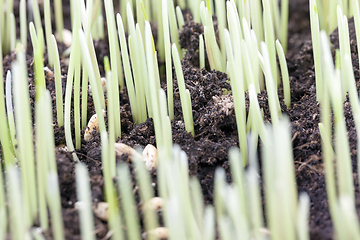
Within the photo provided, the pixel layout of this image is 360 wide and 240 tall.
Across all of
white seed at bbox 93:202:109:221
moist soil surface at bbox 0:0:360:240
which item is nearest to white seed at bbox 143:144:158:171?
moist soil surface at bbox 0:0:360:240

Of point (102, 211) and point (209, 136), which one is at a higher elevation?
point (209, 136)

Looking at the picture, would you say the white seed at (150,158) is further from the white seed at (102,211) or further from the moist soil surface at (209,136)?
the white seed at (102,211)

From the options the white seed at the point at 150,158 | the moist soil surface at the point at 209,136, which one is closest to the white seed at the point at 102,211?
the moist soil surface at the point at 209,136

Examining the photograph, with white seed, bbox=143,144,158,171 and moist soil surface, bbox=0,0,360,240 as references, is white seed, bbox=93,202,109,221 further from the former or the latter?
white seed, bbox=143,144,158,171

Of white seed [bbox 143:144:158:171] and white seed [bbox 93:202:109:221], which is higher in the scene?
white seed [bbox 143:144:158:171]

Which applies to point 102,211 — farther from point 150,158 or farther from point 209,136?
point 209,136

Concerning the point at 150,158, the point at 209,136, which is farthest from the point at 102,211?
the point at 209,136
